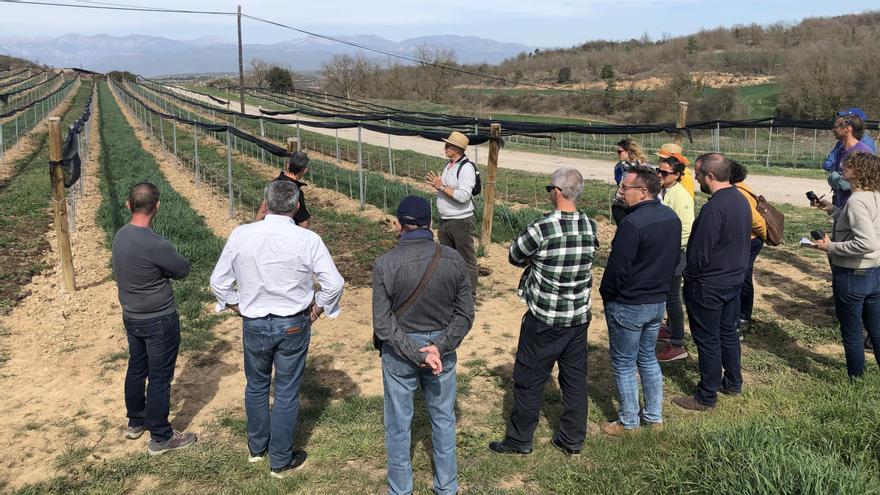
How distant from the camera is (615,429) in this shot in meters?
3.55

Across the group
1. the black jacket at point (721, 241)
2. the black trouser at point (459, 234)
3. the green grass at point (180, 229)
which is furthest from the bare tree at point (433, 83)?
the black jacket at point (721, 241)

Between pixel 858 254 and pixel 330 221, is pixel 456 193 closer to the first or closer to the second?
pixel 858 254

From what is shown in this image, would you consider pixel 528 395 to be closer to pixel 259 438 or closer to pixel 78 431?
pixel 259 438

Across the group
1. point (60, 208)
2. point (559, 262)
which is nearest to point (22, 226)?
point (60, 208)

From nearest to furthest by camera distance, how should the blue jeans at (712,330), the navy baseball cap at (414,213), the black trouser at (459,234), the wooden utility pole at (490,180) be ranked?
1. the navy baseball cap at (414,213)
2. the blue jeans at (712,330)
3. the black trouser at (459,234)
4. the wooden utility pole at (490,180)

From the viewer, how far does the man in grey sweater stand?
10.4 ft

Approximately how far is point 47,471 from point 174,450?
655 millimetres

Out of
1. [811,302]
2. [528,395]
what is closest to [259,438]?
[528,395]

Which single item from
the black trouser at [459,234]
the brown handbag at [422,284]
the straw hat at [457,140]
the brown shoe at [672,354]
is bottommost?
the brown shoe at [672,354]

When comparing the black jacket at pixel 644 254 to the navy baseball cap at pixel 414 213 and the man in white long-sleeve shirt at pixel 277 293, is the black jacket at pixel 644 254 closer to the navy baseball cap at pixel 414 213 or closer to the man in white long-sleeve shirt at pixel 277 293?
the navy baseball cap at pixel 414 213

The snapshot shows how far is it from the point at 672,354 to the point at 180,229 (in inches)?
259

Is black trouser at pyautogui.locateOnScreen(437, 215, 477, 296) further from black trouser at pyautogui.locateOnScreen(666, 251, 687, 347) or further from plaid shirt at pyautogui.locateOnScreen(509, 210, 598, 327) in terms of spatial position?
plaid shirt at pyautogui.locateOnScreen(509, 210, 598, 327)

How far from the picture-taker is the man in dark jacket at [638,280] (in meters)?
3.13

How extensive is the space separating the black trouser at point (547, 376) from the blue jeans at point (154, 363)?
200cm
